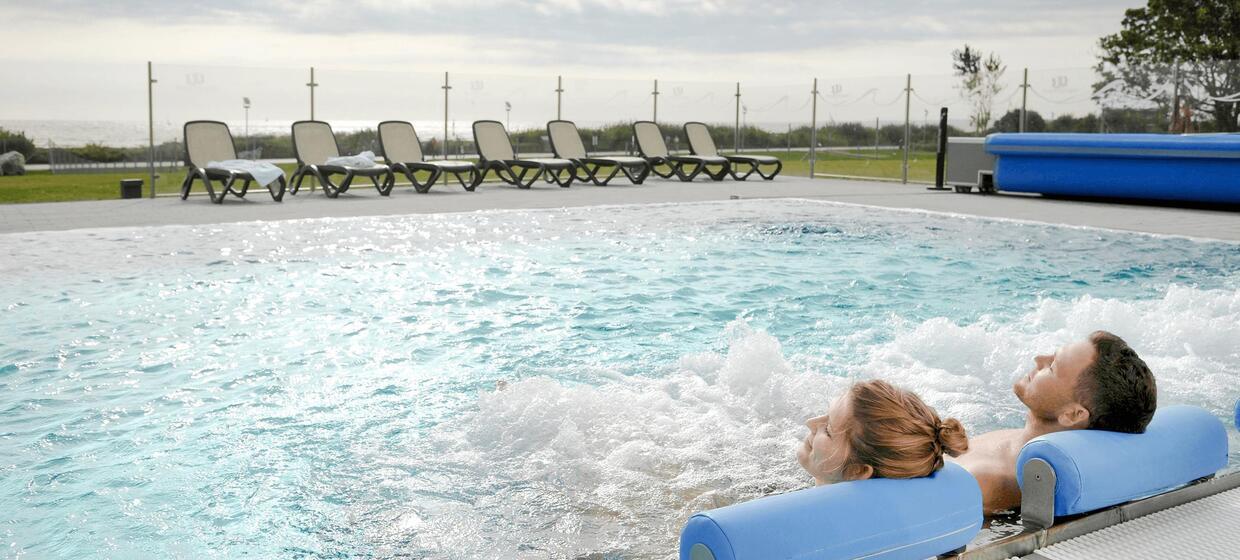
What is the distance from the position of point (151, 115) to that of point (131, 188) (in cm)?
111

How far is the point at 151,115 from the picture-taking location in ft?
43.2

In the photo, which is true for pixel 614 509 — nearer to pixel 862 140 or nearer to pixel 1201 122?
pixel 1201 122

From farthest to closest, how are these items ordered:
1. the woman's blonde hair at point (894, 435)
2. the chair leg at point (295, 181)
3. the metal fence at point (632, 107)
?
the metal fence at point (632, 107)
the chair leg at point (295, 181)
the woman's blonde hair at point (894, 435)

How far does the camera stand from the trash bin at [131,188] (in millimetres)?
12625

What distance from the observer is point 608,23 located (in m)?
23.3

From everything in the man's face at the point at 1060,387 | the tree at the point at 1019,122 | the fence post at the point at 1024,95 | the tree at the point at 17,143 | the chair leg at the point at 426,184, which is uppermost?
the fence post at the point at 1024,95

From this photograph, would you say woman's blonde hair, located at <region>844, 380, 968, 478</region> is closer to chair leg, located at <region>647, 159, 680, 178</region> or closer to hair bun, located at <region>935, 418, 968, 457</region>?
hair bun, located at <region>935, 418, 968, 457</region>

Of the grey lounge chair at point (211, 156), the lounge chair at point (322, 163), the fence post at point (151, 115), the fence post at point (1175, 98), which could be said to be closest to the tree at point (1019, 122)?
the fence post at point (1175, 98)

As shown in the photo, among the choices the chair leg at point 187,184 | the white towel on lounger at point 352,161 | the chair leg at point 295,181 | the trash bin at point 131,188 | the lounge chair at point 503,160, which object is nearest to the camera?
the chair leg at point 187,184

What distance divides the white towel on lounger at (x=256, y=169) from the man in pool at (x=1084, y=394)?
10772 millimetres

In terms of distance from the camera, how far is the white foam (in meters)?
2.97

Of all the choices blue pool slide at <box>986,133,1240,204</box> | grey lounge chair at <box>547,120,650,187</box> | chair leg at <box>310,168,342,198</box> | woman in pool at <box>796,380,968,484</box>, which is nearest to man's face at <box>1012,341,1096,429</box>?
woman in pool at <box>796,380,968,484</box>

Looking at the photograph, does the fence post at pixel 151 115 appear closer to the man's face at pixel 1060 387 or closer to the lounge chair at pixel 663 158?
the lounge chair at pixel 663 158

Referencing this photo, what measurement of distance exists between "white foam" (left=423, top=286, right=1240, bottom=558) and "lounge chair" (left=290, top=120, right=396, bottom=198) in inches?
329
